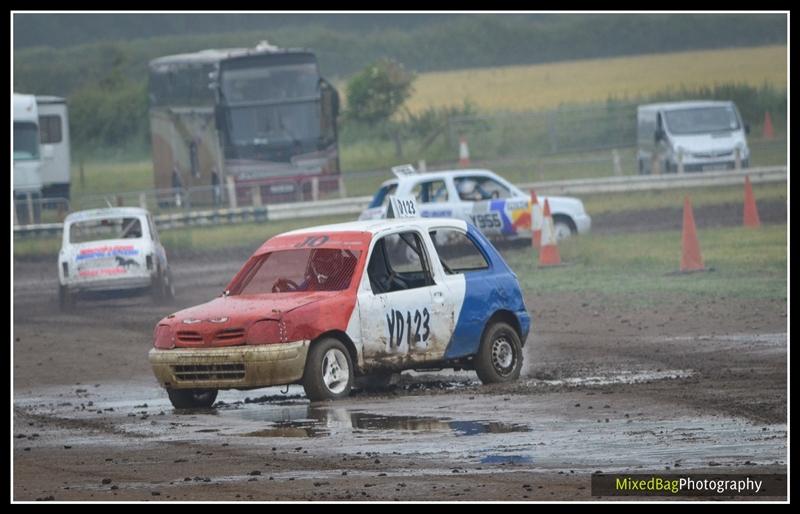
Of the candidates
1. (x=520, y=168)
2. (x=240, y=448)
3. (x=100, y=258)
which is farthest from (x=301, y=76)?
(x=240, y=448)

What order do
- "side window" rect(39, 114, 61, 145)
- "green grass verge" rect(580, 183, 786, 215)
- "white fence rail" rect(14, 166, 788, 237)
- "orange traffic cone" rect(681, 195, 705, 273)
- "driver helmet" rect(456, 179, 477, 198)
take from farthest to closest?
"side window" rect(39, 114, 61, 145) → "white fence rail" rect(14, 166, 788, 237) → "green grass verge" rect(580, 183, 786, 215) → "driver helmet" rect(456, 179, 477, 198) → "orange traffic cone" rect(681, 195, 705, 273)

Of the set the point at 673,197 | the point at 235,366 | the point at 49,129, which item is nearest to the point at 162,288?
the point at 235,366

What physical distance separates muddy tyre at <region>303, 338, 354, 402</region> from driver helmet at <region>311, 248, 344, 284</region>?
2.52 ft

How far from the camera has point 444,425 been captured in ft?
42.4

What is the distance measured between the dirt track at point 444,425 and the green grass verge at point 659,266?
2.59 m

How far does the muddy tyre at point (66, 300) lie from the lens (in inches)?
1025

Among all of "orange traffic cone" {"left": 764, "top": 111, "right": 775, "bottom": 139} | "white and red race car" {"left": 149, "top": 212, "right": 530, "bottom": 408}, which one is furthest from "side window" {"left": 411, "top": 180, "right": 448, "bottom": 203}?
"orange traffic cone" {"left": 764, "top": 111, "right": 775, "bottom": 139}

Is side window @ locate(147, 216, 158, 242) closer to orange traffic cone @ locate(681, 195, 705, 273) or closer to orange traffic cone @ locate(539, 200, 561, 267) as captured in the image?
orange traffic cone @ locate(539, 200, 561, 267)

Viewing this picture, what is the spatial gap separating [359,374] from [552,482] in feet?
15.2

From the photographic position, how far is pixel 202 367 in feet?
47.0

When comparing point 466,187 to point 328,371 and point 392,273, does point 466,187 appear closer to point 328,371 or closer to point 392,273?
point 392,273

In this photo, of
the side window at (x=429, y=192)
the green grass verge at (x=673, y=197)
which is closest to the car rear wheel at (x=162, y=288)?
the side window at (x=429, y=192)

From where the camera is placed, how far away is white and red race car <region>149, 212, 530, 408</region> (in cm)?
1416

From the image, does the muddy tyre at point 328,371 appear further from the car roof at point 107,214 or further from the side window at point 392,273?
the car roof at point 107,214
